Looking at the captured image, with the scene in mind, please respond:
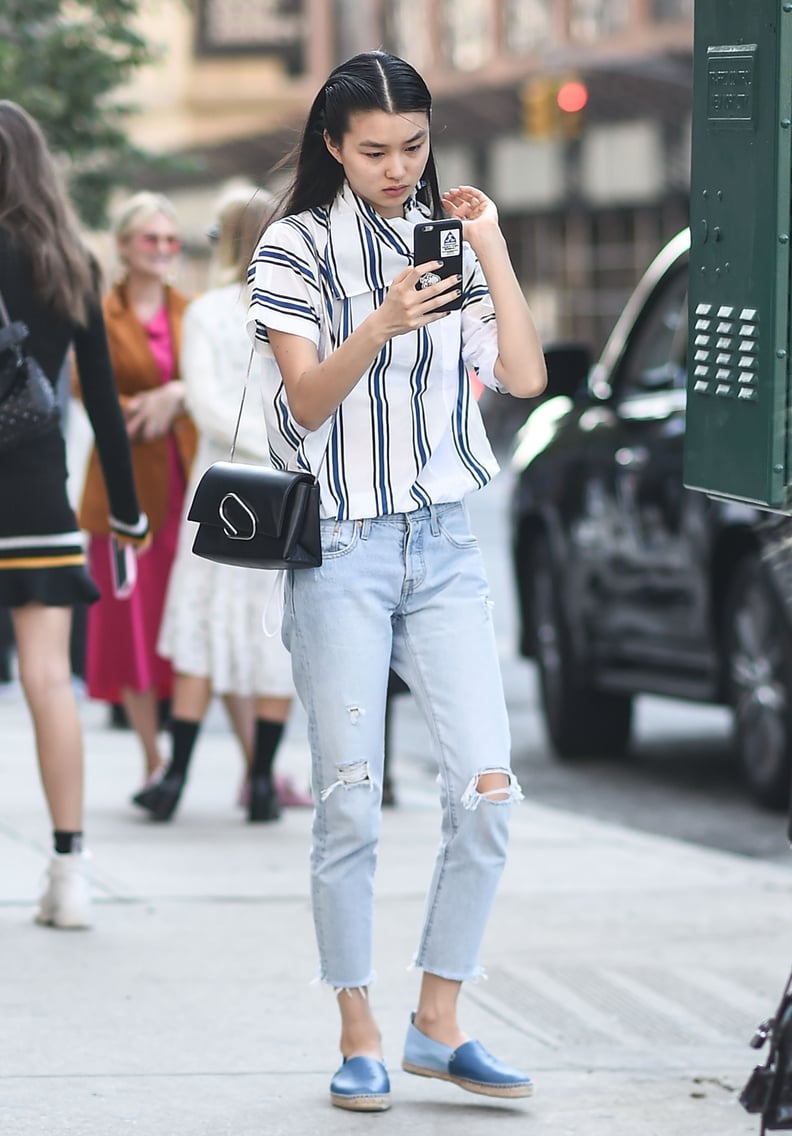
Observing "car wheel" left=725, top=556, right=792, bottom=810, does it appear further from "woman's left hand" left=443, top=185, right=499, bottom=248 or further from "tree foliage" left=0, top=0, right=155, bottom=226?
"tree foliage" left=0, top=0, right=155, bottom=226

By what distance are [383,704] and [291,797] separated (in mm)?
3391

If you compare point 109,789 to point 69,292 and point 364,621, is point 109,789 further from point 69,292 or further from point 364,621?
point 364,621

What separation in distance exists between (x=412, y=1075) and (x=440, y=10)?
37.8m

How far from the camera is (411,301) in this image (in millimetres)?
3830

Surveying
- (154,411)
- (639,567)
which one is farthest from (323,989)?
(639,567)

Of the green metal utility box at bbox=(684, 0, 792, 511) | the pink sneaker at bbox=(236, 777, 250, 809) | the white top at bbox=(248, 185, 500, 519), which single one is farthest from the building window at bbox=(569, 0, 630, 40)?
the green metal utility box at bbox=(684, 0, 792, 511)

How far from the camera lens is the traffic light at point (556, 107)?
98.4ft

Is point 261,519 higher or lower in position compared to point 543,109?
lower

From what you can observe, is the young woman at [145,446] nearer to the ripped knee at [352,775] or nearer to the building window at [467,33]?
the ripped knee at [352,775]

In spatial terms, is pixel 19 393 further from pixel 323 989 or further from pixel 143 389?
pixel 143 389

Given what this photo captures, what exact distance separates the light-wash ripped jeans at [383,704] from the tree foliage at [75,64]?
22.3 ft

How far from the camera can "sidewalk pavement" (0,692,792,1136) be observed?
4.20m

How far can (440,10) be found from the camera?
40656 millimetres

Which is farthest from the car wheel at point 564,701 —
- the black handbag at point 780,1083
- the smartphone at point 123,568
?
the black handbag at point 780,1083
